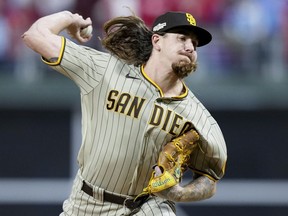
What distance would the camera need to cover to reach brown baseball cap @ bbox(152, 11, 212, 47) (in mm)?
5633

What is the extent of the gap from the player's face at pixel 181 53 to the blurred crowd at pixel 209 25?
4.51 meters

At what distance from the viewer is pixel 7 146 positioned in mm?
10969

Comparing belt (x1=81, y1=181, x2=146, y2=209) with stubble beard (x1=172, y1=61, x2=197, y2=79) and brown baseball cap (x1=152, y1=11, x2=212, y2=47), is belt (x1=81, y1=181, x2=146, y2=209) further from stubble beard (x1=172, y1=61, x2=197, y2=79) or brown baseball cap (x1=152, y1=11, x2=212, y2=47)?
brown baseball cap (x1=152, y1=11, x2=212, y2=47)

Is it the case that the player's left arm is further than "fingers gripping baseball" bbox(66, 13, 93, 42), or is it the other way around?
"fingers gripping baseball" bbox(66, 13, 93, 42)

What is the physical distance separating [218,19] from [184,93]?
481 centimetres

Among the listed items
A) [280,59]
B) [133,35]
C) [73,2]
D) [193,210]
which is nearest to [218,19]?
[280,59]

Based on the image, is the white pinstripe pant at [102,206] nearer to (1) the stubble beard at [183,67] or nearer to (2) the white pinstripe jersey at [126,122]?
(2) the white pinstripe jersey at [126,122]

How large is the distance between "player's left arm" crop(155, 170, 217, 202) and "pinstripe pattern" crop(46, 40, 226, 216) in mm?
74

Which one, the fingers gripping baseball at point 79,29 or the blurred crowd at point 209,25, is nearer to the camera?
the fingers gripping baseball at point 79,29

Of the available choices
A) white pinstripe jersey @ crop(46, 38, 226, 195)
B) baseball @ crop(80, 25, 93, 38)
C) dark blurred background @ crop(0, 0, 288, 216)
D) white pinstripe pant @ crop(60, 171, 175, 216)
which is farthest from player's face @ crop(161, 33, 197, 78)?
dark blurred background @ crop(0, 0, 288, 216)

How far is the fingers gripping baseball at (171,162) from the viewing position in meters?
5.45

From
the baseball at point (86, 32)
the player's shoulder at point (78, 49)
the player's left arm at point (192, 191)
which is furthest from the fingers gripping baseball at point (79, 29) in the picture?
the player's left arm at point (192, 191)

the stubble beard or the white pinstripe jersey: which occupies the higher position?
the stubble beard

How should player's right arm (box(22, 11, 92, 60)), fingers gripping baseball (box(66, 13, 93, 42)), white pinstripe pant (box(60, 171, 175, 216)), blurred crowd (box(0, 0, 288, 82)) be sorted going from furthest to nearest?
1. blurred crowd (box(0, 0, 288, 82))
2. fingers gripping baseball (box(66, 13, 93, 42))
3. white pinstripe pant (box(60, 171, 175, 216))
4. player's right arm (box(22, 11, 92, 60))
